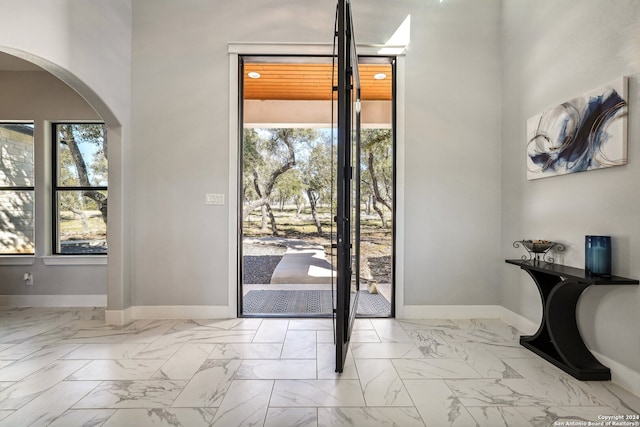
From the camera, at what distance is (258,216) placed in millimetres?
5895

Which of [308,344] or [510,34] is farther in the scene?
[510,34]

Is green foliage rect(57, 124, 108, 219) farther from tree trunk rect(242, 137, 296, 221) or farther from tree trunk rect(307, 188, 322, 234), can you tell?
tree trunk rect(307, 188, 322, 234)

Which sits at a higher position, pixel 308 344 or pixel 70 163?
pixel 70 163

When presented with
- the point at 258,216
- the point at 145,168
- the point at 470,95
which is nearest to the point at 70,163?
the point at 145,168

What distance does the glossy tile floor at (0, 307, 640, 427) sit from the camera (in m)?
1.56

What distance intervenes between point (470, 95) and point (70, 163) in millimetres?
4527

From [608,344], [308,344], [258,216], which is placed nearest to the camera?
[608,344]

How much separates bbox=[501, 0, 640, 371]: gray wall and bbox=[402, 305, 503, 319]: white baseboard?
190 mm

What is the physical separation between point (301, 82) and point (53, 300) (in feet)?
13.3

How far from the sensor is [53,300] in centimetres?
340

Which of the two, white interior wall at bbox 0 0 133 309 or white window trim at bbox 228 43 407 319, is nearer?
white interior wall at bbox 0 0 133 309

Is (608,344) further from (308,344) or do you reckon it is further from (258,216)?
(258,216)

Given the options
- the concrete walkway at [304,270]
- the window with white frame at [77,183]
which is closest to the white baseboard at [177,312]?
the window with white frame at [77,183]

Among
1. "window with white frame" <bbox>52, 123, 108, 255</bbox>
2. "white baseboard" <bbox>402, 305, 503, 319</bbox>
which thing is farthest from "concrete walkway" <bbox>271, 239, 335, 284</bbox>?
"window with white frame" <bbox>52, 123, 108, 255</bbox>
